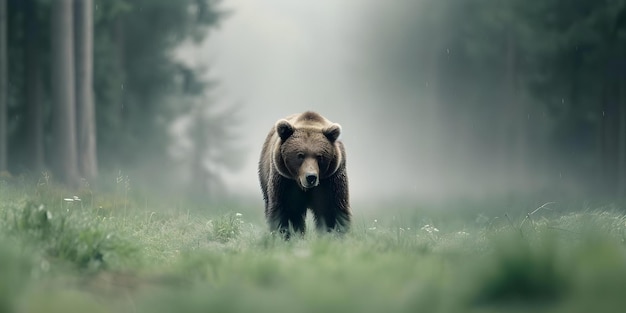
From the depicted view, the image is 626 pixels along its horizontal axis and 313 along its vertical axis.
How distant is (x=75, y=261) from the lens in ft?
20.6

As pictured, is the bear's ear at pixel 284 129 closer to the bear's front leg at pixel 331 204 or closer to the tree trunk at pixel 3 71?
the bear's front leg at pixel 331 204

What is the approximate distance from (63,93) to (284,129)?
37.3 ft

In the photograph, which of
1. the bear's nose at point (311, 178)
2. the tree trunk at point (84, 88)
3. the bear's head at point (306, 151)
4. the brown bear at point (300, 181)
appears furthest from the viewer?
the tree trunk at point (84, 88)

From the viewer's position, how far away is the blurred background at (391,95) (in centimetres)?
1959

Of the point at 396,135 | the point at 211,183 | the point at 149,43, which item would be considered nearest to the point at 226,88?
the point at 211,183

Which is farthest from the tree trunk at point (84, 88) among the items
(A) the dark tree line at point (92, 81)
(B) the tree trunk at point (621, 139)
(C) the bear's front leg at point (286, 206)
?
(B) the tree trunk at point (621, 139)

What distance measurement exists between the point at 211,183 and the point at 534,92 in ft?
59.7

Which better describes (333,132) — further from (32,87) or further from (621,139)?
(32,87)

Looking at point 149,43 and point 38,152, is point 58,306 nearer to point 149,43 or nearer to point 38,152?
point 38,152

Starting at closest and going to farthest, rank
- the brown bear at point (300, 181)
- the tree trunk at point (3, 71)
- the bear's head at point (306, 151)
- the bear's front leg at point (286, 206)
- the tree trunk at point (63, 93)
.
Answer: the bear's head at point (306, 151), the brown bear at point (300, 181), the bear's front leg at point (286, 206), the tree trunk at point (63, 93), the tree trunk at point (3, 71)

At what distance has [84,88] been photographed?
1978 cm

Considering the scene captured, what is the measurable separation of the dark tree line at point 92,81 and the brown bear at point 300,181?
10191 mm

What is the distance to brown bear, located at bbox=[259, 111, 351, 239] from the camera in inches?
364

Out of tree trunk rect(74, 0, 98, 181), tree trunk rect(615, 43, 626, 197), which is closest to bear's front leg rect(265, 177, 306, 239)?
tree trunk rect(74, 0, 98, 181)
